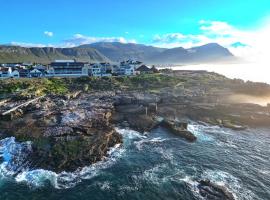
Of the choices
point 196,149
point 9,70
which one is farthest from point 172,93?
point 9,70

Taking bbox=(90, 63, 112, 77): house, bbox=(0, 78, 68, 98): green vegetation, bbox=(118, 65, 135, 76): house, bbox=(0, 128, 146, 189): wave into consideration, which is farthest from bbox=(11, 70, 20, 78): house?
bbox=(0, 128, 146, 189): wave

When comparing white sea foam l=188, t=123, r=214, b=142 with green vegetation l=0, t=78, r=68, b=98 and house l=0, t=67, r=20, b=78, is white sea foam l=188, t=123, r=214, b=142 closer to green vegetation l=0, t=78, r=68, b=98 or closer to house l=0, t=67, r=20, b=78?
green vegetation l=0, t=78, r=68, b=98

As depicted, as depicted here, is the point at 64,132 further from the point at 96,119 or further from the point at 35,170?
the point at 35,170

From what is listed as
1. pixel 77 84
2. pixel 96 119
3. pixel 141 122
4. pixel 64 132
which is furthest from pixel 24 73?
pixel 64 132

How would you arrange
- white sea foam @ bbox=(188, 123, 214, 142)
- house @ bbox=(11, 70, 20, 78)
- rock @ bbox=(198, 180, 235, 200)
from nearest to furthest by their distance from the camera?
rock @ bbox=(198, 180, 235, 200) → white sea foam @ bbox=(188, 123, 214, 142) → house @ bbox=(11, 70, 20, 78)

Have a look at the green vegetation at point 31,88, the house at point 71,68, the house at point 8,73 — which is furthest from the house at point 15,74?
the green vegetation at point 31,88

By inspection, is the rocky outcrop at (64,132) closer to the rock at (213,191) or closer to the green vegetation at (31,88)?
the green vegetation at (31,88)
